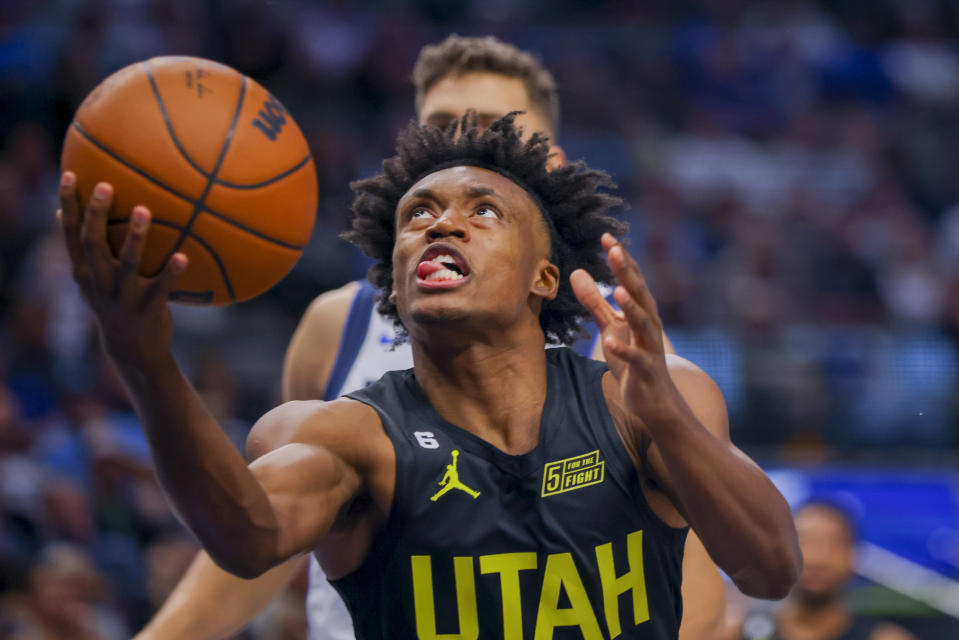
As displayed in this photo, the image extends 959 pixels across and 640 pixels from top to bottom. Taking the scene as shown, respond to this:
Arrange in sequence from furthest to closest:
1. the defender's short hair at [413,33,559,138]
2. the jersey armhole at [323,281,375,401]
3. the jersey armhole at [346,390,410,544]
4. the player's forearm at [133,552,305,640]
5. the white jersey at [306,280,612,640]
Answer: the defender's short hair at [413,33,559,138] → the jersey armhole at [323,281,375,401] → the white jersey at [306,280,612,640] → the player's forearm at [133,552,305,640] → the jersey armhole at [346,390,410,544]

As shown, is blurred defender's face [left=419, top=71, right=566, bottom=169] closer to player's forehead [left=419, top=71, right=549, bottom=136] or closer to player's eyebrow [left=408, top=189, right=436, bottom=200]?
player's forehead [left=419, top=71, right=549, bottom=136]

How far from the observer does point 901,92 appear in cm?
1126

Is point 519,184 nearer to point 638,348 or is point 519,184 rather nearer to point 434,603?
point 638,348

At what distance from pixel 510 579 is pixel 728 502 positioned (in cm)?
50

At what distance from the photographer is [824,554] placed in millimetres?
5809

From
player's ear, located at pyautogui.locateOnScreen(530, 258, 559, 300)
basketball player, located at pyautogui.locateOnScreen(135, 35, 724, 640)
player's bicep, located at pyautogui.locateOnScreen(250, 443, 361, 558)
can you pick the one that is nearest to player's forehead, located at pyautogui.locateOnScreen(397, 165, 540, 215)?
player's ear, located at pyautogui.locateOnScreen(530, 258, 559, 300)

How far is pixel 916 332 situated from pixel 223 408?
15.2 feet

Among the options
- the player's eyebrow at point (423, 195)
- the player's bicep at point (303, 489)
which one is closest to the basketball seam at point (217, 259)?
the player's bicep at point (303, 489)

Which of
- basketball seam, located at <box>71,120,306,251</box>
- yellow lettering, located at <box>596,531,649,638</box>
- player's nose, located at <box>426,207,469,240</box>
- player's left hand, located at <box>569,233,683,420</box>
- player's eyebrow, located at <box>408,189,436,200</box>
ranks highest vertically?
player's eyebrow, located at <box>408,189,436,200</box>

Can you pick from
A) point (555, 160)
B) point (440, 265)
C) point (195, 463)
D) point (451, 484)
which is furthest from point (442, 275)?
point (555, 160)

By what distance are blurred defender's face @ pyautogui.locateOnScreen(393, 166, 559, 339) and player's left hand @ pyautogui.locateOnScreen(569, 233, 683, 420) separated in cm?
45

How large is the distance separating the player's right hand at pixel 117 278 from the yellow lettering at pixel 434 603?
2.55 feet

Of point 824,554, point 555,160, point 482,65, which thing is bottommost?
point 824,554

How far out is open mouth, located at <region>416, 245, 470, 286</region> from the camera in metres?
2.70
